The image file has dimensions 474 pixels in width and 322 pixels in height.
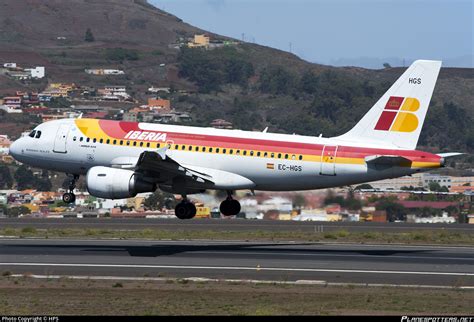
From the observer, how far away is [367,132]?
61.7m

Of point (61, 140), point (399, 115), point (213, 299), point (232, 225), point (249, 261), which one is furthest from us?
point (232, 225)

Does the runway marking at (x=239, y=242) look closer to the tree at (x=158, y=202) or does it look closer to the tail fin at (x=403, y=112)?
the tail fin at (x=403, y=112)

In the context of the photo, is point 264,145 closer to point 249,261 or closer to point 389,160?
point 389,160

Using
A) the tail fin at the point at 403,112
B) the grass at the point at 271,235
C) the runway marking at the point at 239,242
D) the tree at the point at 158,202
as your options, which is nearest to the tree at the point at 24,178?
the tree at the point at 158,202

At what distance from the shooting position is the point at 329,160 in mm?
61156

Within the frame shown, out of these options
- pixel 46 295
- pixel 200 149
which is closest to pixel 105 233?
pixel 200 149

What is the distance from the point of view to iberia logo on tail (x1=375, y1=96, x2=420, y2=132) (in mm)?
61375

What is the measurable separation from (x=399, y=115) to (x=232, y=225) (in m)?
29.4

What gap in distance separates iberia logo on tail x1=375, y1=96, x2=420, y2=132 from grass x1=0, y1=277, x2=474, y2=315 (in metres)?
17.1

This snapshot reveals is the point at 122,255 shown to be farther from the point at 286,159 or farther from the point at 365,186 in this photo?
the point at 365,186

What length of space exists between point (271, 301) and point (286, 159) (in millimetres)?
20827

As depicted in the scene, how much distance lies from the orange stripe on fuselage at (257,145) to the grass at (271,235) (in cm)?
936

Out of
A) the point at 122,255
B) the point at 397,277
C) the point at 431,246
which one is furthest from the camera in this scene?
the point at 431,246

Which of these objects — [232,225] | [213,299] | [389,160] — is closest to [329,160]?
[389,160]
